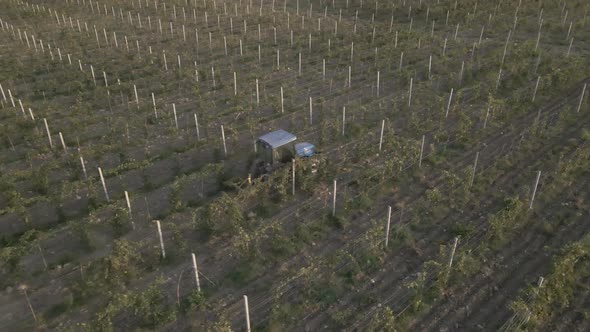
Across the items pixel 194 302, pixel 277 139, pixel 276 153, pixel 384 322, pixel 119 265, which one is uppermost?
pixel 277 139

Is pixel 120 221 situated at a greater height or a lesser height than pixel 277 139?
lesser

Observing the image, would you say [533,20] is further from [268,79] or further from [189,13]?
[189,13]

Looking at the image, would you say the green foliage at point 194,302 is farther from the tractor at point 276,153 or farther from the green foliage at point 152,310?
the tractor at point 276,153

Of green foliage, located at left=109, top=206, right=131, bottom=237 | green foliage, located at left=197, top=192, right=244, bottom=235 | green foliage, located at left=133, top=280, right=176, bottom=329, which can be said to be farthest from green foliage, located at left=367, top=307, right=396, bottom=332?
green foliage, located at left=109, top=206, right=131, bottom=237

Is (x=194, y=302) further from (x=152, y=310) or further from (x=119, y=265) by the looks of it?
(x=119, y=265)

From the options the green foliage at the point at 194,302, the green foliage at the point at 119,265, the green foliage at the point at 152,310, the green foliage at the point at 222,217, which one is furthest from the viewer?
the green foliage at the point at 222,217

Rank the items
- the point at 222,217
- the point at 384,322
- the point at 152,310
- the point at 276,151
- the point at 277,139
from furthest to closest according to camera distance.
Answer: the point at 277,139
the point at 276,151
the point at 222,217
the point at 152,310
the point at 384,322

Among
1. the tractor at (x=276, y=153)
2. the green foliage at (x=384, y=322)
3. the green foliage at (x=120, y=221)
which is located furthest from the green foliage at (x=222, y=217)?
the green foliage at (x=384, y=322)

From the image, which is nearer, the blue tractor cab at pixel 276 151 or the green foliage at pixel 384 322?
the green foliage at pixel 384 322

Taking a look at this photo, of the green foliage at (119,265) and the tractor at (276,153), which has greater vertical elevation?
the tractor at (276,153)

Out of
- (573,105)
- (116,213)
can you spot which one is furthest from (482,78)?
(116,213)

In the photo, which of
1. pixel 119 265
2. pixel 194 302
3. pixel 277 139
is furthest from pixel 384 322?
pixel 277 139
